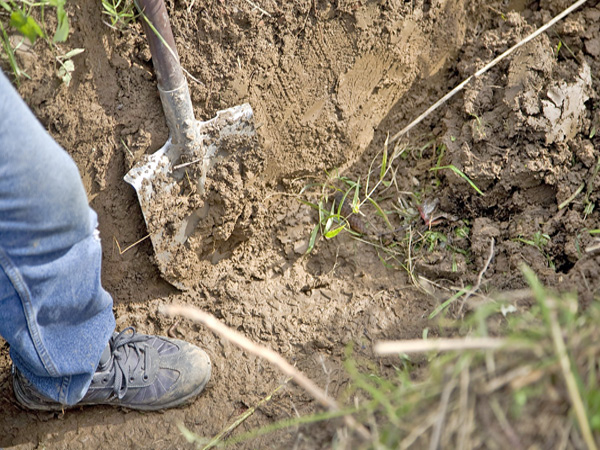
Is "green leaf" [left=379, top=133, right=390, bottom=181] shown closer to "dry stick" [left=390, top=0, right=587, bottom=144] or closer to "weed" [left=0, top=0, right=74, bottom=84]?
"dry stick" [left=390, top=0, right=587, bottom=144]

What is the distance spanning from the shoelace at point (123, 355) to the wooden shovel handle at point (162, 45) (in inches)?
37.4

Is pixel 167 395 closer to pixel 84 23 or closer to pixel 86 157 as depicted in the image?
pixel 86 157

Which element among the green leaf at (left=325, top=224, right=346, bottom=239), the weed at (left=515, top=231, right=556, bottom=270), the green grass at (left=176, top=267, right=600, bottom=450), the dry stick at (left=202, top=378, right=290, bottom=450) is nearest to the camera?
the green grass at (left=176, top=267, right=600, bottom=450)

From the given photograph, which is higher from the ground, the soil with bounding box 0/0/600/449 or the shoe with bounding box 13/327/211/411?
the soil with bounding box 0/0/600/449

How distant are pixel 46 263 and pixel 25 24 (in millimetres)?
734

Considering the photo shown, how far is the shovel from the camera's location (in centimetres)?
182

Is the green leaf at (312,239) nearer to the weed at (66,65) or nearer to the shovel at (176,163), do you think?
the shovel at (176,163)

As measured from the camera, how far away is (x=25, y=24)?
4.92ft

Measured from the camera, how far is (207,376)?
6.36 feet

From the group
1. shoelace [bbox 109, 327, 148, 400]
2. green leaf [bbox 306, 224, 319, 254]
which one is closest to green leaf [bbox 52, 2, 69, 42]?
shoelace [bbox 109, 327, 148, 400]

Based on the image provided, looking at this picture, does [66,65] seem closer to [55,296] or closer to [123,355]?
[55,296]

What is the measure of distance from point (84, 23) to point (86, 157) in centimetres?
47

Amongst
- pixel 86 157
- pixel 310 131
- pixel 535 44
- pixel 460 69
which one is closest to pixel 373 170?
pixel 310 131

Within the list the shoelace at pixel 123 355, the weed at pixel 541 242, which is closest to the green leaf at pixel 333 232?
the weed at pixel 541 242
